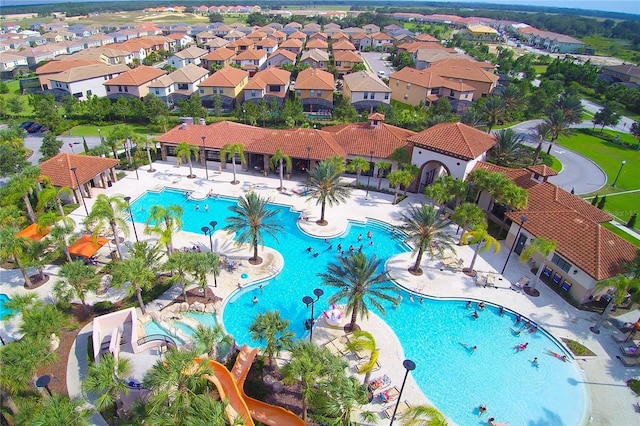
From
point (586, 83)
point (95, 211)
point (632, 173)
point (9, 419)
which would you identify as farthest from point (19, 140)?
point (586, 83)

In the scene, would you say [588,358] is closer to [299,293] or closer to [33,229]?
[299,293]

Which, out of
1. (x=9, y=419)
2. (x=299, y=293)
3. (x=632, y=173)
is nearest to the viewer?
(x=9, y=419)

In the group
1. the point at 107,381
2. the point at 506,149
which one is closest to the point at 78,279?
the point at 107,381

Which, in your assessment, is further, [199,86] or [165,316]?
[199,86]

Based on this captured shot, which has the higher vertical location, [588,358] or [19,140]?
[19,140]

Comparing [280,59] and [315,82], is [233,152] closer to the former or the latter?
[315,82]

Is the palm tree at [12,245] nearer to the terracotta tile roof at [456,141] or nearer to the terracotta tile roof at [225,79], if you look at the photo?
the terracotta tile roof at [456,141]
